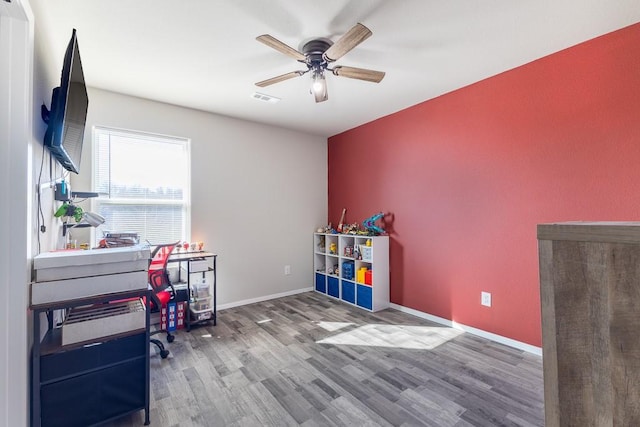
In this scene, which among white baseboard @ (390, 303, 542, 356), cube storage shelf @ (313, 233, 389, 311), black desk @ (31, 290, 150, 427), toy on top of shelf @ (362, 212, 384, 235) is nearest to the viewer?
black desk @ (31, 290, 150, 427)

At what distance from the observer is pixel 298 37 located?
6.89 feet

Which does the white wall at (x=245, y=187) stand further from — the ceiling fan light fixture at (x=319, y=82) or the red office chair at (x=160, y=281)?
the ceiling fan light fixture at (x=319, y=82)

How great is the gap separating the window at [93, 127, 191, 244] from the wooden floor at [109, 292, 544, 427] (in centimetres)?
127

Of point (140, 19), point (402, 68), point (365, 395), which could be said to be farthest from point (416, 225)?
point (140, 19)

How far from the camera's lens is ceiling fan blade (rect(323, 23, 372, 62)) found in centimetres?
169

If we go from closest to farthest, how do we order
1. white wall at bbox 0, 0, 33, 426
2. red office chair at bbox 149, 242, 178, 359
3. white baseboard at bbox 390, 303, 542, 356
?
1. white wall at bbox 0, 0, 33, 426
2. white baseboard at bbox 390, 303, 542, 356
3. red office chair at bbox 149, 242, 178, 359

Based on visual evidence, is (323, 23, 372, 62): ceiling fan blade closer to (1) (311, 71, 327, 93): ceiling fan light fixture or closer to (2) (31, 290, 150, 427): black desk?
(1) (311, 71, 327, 93): ceiling fan light fixture

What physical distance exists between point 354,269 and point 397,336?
45.6 inches

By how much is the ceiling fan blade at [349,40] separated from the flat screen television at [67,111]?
146 cm

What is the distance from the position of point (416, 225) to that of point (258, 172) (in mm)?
2230

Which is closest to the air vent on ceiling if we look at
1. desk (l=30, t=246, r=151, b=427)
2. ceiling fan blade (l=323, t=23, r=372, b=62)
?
ceiling fan blade (l=323, t=23, r=372, b=62)

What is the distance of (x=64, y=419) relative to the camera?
1.49 meters

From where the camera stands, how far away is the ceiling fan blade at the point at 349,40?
169 cm

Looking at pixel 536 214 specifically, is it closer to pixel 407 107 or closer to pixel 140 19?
pixel 407 107
